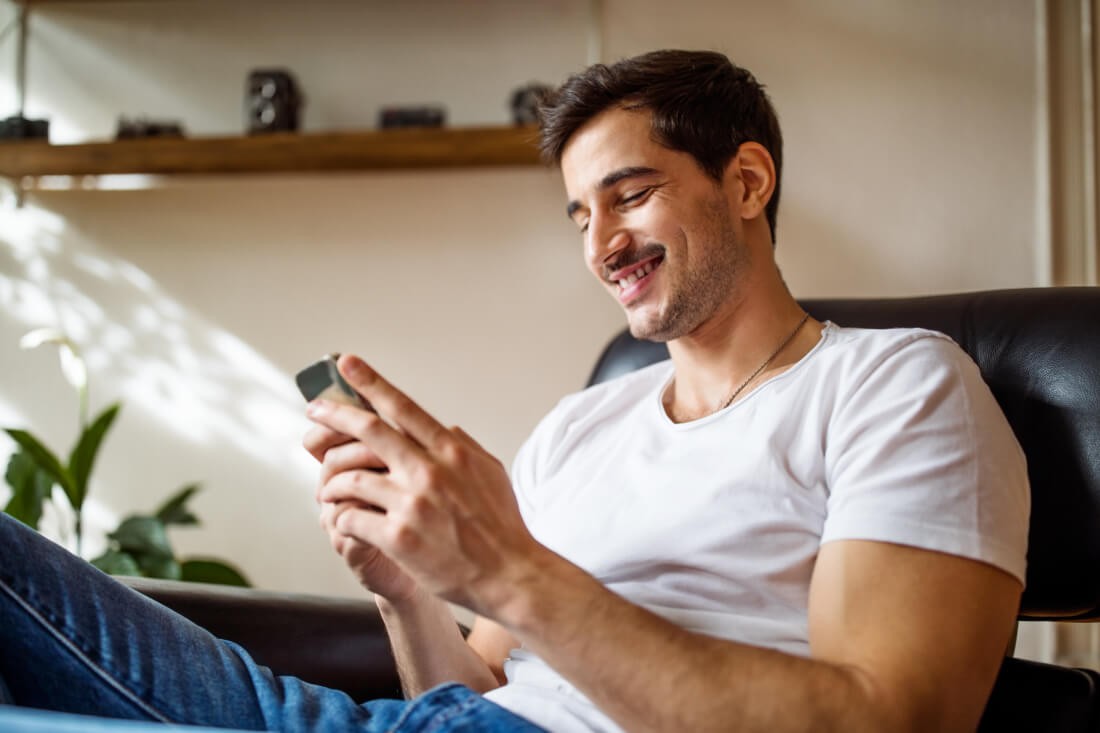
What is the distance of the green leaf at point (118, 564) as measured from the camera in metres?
1.77

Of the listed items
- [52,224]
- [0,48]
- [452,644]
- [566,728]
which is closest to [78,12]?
[0,48]

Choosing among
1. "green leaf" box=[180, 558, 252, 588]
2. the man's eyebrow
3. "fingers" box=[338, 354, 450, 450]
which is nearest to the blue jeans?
"fingers" box=[338, 354, 450, 450]

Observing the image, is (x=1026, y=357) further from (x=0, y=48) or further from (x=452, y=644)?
(x=0, y=48)

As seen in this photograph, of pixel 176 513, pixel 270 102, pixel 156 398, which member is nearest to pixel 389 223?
pixel 270 102

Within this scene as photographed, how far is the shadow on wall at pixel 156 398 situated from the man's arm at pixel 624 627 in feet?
5.52

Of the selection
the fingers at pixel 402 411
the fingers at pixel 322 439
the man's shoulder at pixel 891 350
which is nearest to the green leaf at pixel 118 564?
the fingers at pixel 322 439

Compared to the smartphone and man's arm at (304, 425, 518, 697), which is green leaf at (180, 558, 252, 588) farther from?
the smartphone

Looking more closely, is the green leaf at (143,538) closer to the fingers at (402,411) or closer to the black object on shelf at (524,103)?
the black object on shelf at (524,103)

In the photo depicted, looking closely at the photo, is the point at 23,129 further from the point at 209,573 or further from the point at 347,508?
the point at 347,508

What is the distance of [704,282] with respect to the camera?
1101mm

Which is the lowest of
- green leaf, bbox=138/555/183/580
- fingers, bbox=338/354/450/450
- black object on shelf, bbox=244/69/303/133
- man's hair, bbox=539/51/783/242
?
green leaf, bbox=138/555/183/580

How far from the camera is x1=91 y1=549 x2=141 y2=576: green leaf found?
177 cm

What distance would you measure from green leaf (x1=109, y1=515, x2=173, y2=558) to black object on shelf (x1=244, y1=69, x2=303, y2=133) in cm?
96

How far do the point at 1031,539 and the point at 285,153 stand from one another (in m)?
1.75
